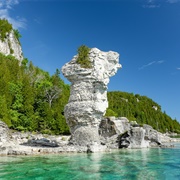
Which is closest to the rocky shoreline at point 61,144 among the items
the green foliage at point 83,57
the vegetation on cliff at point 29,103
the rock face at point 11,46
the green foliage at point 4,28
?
the vegetation on cliff at point 29,103

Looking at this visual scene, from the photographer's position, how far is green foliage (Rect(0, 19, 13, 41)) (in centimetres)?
6790

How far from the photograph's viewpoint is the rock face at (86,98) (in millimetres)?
20641

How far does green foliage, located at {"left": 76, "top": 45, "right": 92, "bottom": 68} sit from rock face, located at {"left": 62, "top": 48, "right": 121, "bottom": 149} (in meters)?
0.28

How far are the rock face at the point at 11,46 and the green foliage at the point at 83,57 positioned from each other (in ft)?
161

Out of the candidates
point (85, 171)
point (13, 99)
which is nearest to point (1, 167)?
point (85, 171)

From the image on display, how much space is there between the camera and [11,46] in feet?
232

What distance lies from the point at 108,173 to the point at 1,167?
527 centimetres

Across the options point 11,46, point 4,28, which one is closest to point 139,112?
point 11,46

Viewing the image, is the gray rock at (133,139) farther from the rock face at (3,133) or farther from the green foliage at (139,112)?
the green foliage at (139,112)

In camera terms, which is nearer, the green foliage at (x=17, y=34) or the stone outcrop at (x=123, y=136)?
the stone outcrop at (x=123, y=136)

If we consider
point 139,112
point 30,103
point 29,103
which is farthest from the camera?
point 139,112

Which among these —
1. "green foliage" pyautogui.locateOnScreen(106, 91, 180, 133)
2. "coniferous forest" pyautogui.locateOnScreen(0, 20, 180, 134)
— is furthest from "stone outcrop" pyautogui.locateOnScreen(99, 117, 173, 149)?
"green foliage" pyautogui.locateOnScreen(106, 91, 180, 133)

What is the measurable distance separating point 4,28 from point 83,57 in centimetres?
5502

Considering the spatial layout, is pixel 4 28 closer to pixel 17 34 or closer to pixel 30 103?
pixel 17 34
